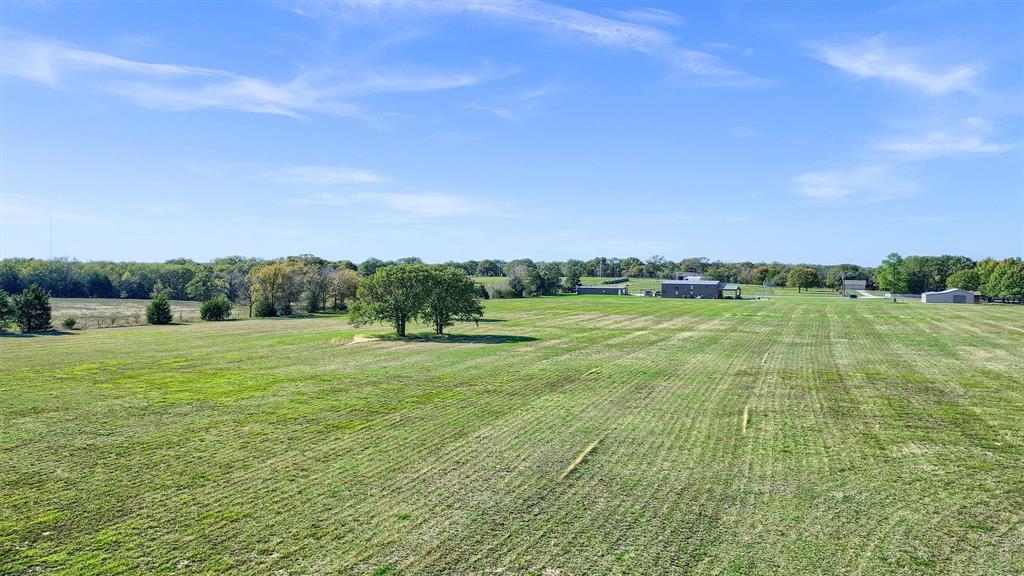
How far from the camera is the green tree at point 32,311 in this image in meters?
59.3

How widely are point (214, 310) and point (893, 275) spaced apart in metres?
163

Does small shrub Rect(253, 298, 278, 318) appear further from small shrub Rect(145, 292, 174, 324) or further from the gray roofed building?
the gray roofed building

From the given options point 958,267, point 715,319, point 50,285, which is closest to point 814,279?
point 958,267

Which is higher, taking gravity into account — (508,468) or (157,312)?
(157,312)

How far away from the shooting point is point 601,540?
12195 millimetres

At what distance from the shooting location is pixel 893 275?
161 m

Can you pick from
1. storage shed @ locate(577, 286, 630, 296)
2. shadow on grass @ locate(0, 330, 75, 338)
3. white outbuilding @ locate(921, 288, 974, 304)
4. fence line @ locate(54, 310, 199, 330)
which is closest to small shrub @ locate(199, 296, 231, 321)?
fence line @ locate(54, 310, 199, 330)

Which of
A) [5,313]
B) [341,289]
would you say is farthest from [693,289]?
[5,313]

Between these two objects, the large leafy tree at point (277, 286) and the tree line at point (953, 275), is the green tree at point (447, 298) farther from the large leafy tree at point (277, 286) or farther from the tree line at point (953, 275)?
the tree line at point (953, 275)

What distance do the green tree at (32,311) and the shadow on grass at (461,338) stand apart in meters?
36.2

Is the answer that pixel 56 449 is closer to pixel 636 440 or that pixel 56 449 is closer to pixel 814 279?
pixel 636 440

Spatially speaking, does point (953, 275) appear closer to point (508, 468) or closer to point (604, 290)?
point (604, 290)

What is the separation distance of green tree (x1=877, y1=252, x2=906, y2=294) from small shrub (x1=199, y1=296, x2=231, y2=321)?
149m

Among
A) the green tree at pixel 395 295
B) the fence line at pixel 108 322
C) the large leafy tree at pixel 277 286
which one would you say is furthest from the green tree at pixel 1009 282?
the fence line at pixel 108 322
